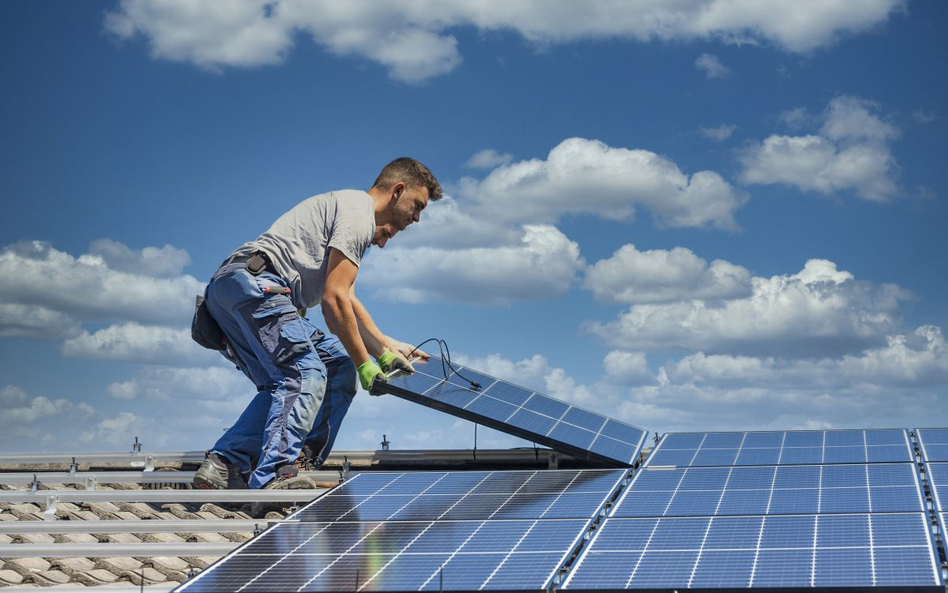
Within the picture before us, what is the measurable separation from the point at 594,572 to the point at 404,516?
231 cm

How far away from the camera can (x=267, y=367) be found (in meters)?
11.3

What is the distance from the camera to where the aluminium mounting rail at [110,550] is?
8.92 meters

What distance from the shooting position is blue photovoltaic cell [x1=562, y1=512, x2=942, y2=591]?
7426 mm

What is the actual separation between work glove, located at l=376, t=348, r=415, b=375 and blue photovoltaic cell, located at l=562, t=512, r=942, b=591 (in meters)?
3.93

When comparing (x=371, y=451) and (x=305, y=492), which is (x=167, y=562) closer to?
(x=305, y=492)

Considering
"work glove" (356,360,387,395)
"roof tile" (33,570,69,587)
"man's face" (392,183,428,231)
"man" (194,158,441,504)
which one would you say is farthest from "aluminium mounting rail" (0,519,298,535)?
"man's face" (392,183,428,231)

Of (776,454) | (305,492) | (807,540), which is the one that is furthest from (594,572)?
(776,454)

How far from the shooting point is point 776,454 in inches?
456

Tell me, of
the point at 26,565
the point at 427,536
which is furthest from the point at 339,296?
the point at 26,565

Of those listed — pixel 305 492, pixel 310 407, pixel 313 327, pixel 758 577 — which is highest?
pixel 313 327

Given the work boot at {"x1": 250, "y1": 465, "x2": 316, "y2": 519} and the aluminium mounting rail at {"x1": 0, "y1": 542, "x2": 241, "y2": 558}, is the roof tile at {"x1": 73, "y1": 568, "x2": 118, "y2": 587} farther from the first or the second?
the work boot at {"x1": 250, "y1": 465, "x2": 316, "y2": 519}

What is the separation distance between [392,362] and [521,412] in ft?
5.23

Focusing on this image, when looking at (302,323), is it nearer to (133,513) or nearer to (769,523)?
(133,513)

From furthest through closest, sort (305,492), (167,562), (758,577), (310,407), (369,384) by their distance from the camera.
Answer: (369,384)
(310,407)
(305,492)
(167,562)
(758,577)
